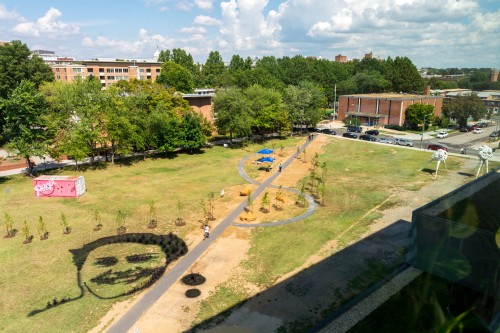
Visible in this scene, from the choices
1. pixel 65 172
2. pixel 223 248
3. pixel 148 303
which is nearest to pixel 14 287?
pixel 148 303

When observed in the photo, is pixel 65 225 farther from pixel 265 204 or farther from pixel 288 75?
pixel 288 75

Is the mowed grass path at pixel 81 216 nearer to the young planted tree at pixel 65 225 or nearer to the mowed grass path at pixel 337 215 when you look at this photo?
the young planted tree at pixel 65 225

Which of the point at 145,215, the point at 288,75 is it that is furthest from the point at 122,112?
the point at 288,75

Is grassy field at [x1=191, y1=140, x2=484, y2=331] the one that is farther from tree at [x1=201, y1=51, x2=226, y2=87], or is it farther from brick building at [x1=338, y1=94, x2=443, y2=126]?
tree at [x1=201, y1=51, x2=226, y2=87]

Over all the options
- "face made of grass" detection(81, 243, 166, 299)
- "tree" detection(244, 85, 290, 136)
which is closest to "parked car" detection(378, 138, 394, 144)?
"tree" detection(244, 85, 290, 136)

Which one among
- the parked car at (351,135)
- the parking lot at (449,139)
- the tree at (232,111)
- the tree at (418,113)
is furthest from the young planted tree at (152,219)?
the tree at (418,113)

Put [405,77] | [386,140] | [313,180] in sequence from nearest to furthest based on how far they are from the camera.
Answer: [313,180] < [386,140] < [405,77]

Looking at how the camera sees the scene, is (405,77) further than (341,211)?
Yes
